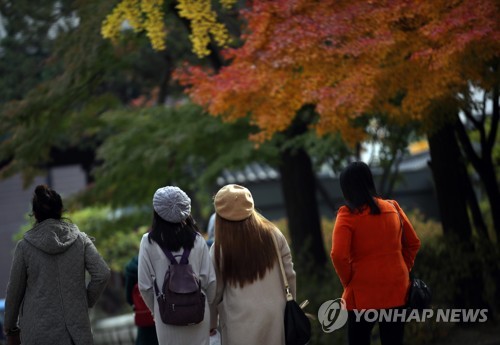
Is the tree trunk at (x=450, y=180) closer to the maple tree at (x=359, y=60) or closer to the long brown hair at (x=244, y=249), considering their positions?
the maple tree at (x=359, y=60)

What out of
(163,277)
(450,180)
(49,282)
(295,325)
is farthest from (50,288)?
(450,180)

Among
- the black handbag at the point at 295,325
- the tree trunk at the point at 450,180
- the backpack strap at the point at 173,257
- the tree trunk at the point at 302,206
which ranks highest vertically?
the backpack strap at the point at 173,257

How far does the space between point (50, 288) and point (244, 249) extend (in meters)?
1.37

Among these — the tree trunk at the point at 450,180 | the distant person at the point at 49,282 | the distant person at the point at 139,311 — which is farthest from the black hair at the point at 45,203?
the tree trunk at the point at 450,180

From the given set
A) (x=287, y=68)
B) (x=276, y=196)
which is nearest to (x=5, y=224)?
(x=276, y=196)

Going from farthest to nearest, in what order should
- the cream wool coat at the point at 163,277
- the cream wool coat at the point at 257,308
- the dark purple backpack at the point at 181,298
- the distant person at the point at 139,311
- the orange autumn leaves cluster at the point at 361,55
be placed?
the orange autumn leaves cluster at the point at 361,55 < the distant person at the point at 139,311 < the cream wool coat at the point at 257,308 < the cream wool coat at the point at 163,277 < the dark purple backpack at the point at 181,298

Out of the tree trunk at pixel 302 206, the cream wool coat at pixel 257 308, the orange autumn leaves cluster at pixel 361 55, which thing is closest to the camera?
the cream wool coat at pixel 257 308

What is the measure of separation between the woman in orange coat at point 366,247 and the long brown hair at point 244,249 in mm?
463

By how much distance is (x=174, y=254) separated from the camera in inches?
231

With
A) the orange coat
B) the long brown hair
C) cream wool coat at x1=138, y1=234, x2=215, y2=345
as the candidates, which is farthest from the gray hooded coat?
the orange coat

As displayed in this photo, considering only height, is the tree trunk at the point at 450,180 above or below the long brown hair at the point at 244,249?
below

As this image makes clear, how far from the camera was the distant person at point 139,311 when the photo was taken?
7.43 meters

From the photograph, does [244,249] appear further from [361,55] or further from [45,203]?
[361,55]

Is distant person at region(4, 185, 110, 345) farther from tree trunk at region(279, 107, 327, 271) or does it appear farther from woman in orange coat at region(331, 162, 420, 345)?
tree trunk at region(279, 107, 327, 271)
